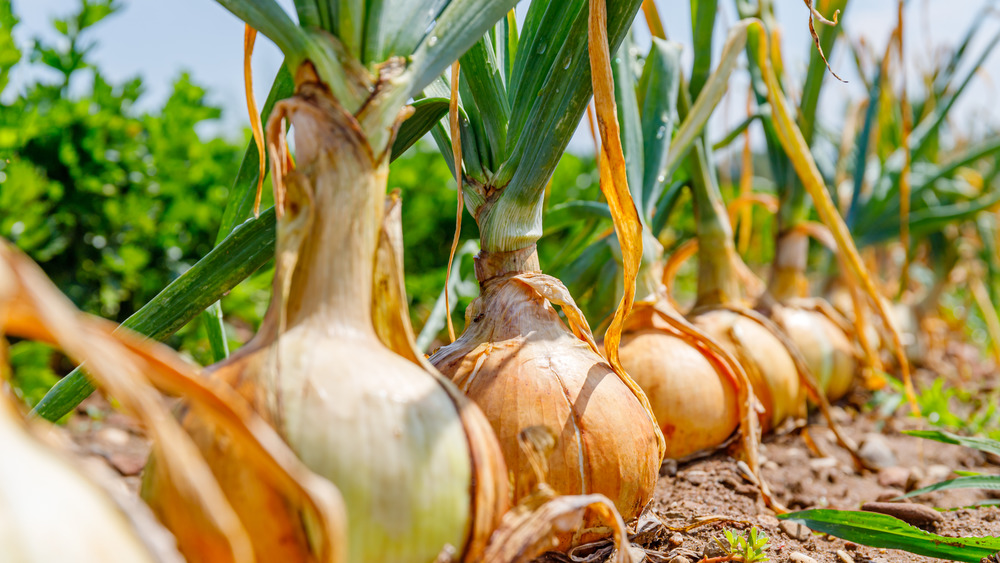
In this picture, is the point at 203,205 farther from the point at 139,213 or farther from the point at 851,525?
the point at 851,525

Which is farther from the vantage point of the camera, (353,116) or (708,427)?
(708,427)

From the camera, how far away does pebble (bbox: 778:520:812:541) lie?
945 mm

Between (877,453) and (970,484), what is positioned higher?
(970,484)

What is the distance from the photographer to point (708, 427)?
111cm

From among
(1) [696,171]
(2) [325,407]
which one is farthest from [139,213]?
(2) [325,407]

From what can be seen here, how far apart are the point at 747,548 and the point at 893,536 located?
177 mm

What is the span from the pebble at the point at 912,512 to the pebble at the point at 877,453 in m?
0.48

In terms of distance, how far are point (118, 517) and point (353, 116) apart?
341 millimetres

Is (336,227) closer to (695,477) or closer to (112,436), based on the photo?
(695,477)

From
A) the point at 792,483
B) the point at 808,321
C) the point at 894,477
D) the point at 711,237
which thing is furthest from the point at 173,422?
the point at 808,321

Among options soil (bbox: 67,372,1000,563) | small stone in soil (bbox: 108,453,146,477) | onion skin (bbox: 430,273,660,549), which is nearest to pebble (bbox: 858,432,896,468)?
soil (bbox: 67,372,1000,563)

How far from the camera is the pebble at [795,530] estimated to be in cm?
94

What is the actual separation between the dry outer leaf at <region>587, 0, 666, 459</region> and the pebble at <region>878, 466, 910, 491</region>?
0.80 metres

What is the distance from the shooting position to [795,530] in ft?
3.14
